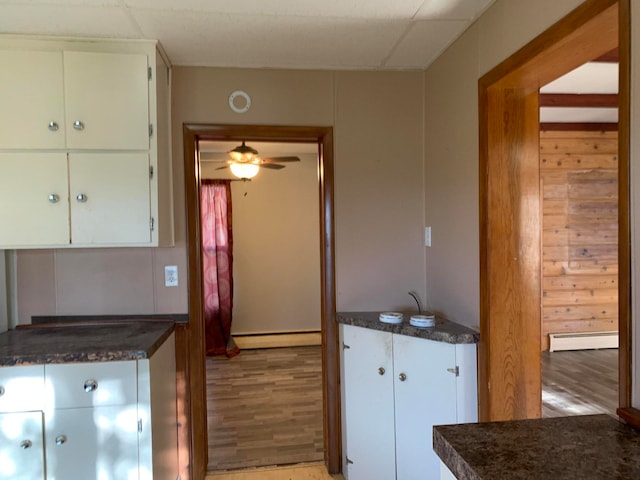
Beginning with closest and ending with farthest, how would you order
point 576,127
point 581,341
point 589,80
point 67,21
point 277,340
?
1. point 67,21
2. point 589,80
3. point 576,127
4. point 581,341
5. point 277,340

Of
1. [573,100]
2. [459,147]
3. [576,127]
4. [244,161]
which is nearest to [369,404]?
[459,147]

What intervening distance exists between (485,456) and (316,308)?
453cm

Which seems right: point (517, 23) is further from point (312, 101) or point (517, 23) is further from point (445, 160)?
point (312, 101)

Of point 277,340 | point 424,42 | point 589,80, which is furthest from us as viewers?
point 277,340

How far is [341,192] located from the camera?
2.32 meters

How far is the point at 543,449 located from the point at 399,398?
1.10m

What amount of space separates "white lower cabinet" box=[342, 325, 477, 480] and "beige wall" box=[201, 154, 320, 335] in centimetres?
310

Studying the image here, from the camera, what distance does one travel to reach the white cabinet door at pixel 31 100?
1.86 m

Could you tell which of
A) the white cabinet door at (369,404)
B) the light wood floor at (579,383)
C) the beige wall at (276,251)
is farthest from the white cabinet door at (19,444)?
the beige wall at (276,251)

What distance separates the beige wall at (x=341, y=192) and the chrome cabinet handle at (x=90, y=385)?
574mm

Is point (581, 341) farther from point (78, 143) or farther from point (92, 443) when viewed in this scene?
point (78, 143)

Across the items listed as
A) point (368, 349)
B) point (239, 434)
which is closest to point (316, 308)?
point (239, 434)

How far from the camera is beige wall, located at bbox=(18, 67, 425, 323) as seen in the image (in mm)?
2178

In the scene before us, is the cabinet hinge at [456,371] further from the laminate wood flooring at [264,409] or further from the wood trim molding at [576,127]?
the wood trim molding at [576,127]
